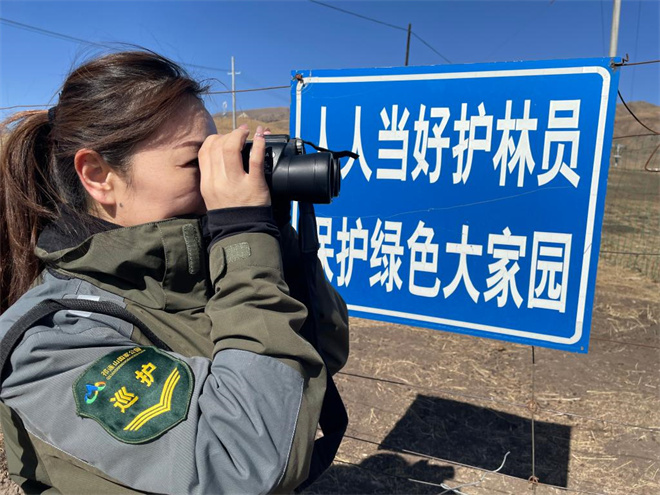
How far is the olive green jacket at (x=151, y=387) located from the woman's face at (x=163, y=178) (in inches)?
2.5

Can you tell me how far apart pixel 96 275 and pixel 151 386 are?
10.6 inches

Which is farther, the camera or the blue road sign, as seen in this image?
the blue road sign

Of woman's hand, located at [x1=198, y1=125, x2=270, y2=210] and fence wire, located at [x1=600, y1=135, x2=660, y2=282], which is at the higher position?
woman's hand, located at [x1=198, y1=125, x2=270, y2=210]

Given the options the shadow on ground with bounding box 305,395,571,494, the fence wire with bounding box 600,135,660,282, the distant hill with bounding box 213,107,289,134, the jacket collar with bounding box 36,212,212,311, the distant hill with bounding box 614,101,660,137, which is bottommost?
the shadow on ground with bounding box 305,395,571,494

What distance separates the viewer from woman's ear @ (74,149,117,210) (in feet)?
3.27

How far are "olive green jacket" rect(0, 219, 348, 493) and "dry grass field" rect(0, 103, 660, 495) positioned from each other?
4.48 ft

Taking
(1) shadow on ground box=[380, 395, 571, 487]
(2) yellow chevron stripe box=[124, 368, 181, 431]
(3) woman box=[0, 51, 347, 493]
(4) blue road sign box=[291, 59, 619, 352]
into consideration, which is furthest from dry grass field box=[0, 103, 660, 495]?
(2) yellow chevron stripe box=[124, 368, 181, 431]

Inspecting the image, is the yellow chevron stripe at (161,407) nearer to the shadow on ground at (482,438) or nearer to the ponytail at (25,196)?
the ponytail at (25,196)

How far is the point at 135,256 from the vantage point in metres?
0.94

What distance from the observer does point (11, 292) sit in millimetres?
1099

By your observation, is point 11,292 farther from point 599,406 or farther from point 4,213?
point 599,406

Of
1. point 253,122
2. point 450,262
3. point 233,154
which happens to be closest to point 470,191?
point 450,262

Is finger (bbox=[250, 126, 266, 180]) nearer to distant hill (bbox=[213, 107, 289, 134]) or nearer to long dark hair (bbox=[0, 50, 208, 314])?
long dark hair (bbox=[0, 50, 208, 314])

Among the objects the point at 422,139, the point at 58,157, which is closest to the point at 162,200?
the point at 58,157
